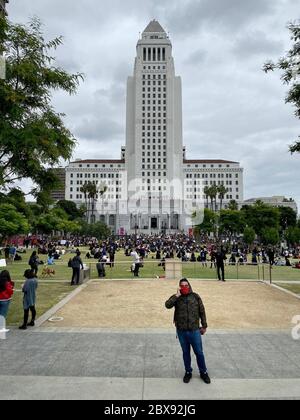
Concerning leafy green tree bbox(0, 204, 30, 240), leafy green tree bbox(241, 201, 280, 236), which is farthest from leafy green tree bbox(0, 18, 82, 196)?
leafy green tree bbox(241, 201, 280, 236)

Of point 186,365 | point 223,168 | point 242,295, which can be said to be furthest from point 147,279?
point 223,168

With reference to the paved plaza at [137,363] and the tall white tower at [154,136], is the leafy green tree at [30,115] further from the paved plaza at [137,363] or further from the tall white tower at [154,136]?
the tall white tower at [154,136]

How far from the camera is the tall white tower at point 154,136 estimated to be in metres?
122

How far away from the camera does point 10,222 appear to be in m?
38.5

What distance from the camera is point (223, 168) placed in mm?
137000

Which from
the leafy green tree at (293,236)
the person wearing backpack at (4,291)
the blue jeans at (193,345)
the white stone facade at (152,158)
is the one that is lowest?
the blue jeans at (193,345)

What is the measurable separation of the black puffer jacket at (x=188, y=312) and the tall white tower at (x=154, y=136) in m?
113

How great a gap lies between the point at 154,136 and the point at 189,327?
120393 mm

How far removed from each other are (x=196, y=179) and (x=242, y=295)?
402 feet

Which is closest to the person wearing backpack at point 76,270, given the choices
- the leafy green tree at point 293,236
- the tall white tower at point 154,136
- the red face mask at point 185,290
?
the red face mask at point 185,290

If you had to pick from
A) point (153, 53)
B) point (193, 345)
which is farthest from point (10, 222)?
point (153, 53)

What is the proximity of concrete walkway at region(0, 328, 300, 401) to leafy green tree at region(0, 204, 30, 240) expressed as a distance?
99.3ft
